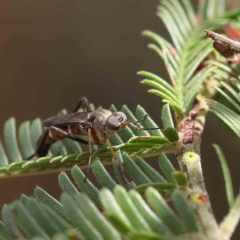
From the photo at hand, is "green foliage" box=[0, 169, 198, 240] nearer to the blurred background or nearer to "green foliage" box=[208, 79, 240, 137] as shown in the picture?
"green foliage" box=[208, 79, 240, 137]

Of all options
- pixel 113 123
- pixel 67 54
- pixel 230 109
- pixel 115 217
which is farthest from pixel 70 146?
pixel 67 54

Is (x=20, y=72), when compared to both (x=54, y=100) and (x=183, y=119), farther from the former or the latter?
(x=183, y=119)

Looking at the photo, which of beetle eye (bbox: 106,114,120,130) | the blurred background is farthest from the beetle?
the blurred background

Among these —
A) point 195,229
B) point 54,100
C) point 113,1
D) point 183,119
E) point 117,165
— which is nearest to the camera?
point 195,229

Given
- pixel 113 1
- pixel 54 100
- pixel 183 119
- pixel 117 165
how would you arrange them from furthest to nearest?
pixel 113 1 < pixel 54 100 < pixel 183 119 < pixel 117 165

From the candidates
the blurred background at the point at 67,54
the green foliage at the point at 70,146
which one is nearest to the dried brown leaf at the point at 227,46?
the green foliage at the point at 70,146

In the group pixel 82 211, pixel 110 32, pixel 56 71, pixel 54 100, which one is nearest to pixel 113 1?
pixel 110 32

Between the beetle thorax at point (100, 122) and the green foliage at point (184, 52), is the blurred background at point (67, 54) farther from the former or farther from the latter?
the beetle thorax at point (100, 122)

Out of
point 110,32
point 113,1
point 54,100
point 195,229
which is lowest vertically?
point 195,229
